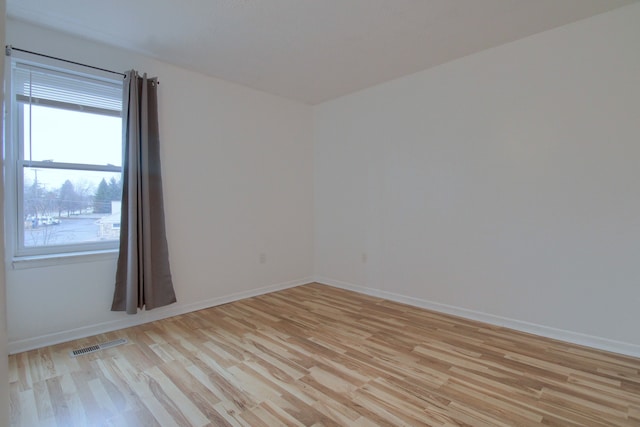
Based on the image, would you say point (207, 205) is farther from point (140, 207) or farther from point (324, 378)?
point (324, 378)

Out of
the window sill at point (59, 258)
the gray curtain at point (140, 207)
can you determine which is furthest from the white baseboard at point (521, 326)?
the window sill at point (59, 258)

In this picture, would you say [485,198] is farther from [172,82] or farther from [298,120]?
[172,82]

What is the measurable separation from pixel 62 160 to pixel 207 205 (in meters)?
1.33

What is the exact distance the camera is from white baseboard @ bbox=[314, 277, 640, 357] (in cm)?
248

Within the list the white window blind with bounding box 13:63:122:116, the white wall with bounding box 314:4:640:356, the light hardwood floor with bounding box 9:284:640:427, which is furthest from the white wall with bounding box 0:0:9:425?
the white wall with bounding box 314:4:640:356

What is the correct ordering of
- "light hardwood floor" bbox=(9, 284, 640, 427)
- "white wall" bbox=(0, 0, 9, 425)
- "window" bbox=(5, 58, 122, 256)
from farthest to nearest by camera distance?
"window" bbox=(5, 58, 122, 256)
"light hardwood floor" bbox=(9, 284, 640, 427)
"white wall" bbox=(0, 0, 9, 425)

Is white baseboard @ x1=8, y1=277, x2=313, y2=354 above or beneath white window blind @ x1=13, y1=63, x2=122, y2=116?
beneath

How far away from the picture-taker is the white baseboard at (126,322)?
258 centimetres

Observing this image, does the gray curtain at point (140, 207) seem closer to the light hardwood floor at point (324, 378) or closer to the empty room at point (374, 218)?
the empty room at point (374, 218)

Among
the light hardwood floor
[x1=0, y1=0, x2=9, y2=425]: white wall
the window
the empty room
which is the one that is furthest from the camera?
the window

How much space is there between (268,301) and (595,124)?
3543 millimetres

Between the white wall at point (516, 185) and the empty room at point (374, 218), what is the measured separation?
2 centimetres

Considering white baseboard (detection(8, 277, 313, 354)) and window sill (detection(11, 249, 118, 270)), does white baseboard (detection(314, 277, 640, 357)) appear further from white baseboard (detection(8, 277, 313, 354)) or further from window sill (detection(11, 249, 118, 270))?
window sill (detection(11, 249, 118, 270))

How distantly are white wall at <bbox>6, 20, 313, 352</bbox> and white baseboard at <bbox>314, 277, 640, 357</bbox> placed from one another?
140 centimetres
